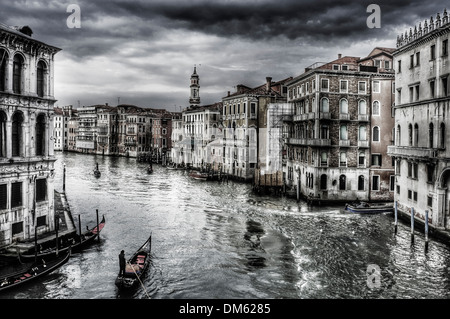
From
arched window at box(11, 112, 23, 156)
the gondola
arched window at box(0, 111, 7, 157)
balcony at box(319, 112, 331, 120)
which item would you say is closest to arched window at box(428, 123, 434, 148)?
balcony at box(319, 112, 331, 120)

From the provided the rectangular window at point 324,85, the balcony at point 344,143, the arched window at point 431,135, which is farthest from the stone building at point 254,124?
the arched window at point 431,135

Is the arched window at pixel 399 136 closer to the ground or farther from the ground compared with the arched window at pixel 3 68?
closer to the ground

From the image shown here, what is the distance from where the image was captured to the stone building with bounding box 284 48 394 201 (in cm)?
Result: 3262

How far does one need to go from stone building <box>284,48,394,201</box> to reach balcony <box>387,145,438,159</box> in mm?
5864

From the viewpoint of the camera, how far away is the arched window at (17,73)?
17.7 meters

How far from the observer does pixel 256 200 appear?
35062 mm

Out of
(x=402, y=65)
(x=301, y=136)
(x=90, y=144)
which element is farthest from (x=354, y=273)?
(x=90, y=144)

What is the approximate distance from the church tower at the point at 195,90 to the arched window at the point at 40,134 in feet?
221

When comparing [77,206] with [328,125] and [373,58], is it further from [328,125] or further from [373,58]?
[373,58]

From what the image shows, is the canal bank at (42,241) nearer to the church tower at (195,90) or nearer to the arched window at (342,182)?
the arched window at (342,182)

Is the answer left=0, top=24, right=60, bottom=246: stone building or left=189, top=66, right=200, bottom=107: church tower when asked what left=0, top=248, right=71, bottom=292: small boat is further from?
left=189, top=66, right=200, bottom=107: church tower

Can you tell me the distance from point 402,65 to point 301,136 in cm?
1236
